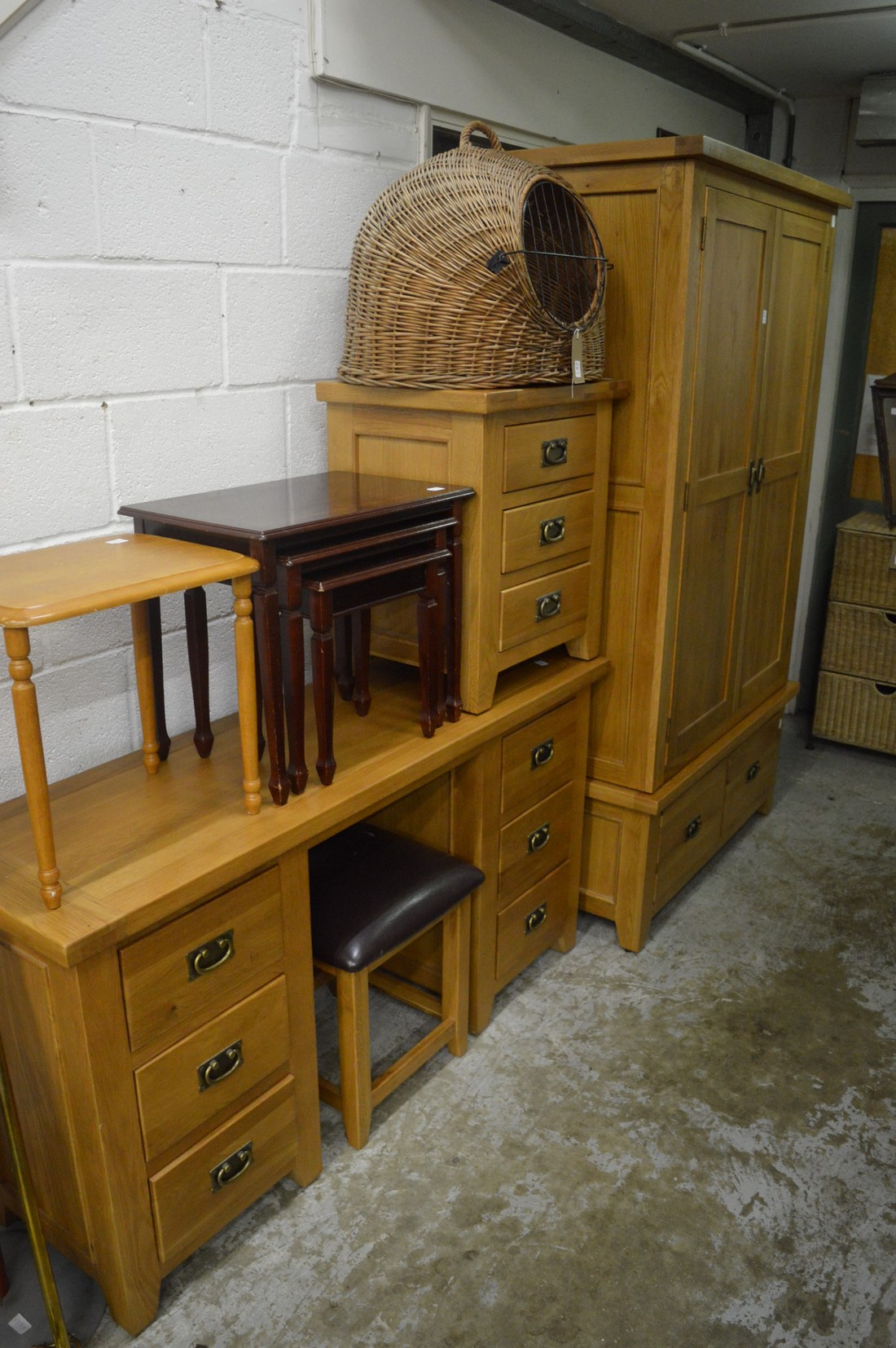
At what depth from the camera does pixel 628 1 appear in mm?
2711

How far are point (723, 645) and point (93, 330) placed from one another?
181 centimetres

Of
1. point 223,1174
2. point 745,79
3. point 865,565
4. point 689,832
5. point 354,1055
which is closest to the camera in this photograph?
point 223,1174

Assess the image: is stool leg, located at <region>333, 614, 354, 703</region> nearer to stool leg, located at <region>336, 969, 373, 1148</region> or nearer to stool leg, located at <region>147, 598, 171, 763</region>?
stool leg, located at <region>147, 598, 171, 763</region>

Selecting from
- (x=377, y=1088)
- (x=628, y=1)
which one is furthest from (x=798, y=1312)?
(x=628, y=1)

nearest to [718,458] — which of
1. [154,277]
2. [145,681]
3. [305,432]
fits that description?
[305,432]

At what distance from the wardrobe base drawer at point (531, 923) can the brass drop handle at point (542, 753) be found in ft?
1.04

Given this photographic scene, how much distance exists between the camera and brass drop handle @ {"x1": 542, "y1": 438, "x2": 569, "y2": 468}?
6.98 ft

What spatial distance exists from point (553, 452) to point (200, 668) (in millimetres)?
841

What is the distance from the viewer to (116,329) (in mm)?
1829

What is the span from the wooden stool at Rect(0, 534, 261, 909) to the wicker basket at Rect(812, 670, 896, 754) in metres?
2.78

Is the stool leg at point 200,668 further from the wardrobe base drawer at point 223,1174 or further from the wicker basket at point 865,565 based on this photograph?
the wicker basket at point 865,565

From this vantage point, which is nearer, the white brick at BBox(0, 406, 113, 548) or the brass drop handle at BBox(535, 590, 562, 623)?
the white brick at BBox(0, 406, 113, 548)

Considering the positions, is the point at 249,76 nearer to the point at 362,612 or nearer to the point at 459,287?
the point at 459,287

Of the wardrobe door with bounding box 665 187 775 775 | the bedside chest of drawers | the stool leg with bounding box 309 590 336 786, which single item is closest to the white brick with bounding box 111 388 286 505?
the bedside chest of drawers
